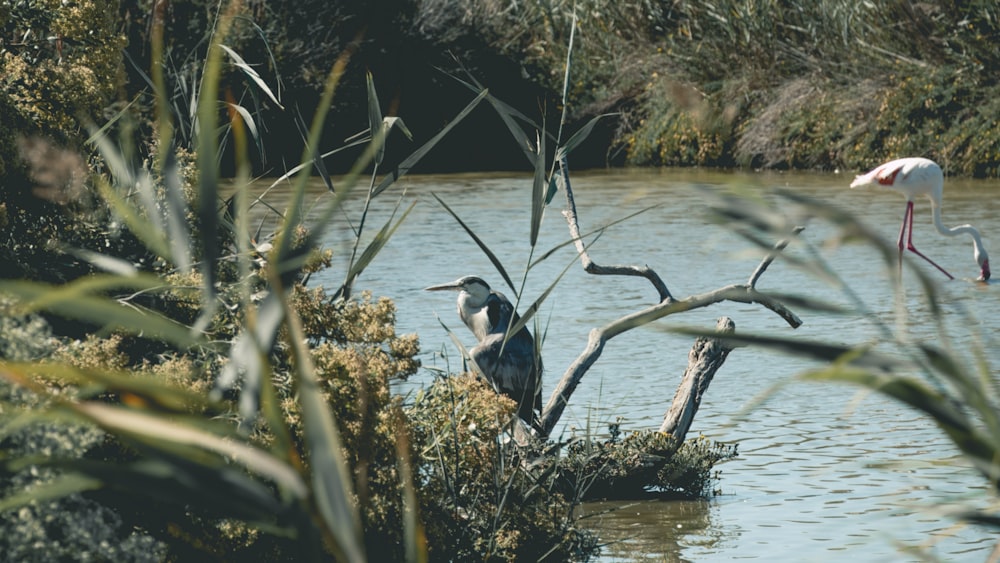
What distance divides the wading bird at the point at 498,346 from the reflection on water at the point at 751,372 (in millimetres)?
286

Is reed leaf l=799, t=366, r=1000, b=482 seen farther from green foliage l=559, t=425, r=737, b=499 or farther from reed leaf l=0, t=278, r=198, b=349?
green foliage l=559, t=425, r=737, b=499

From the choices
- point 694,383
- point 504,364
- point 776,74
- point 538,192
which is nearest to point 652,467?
point 694,383

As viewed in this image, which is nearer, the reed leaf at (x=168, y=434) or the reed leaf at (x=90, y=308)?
the reed leaf at (x=168, y=434)

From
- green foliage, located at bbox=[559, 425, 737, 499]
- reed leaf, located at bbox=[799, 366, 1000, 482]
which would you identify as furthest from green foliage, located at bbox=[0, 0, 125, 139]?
reed leaf, located at bbox=[799, 366, 1000, 482]

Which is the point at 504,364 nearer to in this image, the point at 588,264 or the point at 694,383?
the point at 588,264

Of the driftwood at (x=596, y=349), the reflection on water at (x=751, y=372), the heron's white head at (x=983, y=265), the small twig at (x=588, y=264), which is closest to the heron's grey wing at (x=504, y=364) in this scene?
the driftwood at (x=596, y=349)

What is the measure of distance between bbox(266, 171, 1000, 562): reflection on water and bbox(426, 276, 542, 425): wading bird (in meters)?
0.29

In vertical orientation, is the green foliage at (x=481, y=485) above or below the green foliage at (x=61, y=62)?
below

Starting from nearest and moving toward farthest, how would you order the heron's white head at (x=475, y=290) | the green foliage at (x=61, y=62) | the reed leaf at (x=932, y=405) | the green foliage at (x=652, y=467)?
the reed leaf at (x=932, y=405) → the green foliage at (x=61, y=62) → the green foliage at (x=652, y=467) → the heron's white head at (x=475, y=290)

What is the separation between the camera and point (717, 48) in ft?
76.5

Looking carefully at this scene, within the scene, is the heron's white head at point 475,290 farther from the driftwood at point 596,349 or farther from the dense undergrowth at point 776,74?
the dense undergrowth at point 776,74

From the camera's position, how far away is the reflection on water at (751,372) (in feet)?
15.4

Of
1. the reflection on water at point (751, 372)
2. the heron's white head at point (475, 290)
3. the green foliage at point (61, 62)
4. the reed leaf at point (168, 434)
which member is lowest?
the reflection on water at point (751, 372)

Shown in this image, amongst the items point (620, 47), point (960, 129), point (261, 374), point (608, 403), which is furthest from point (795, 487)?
point (620, 47)
